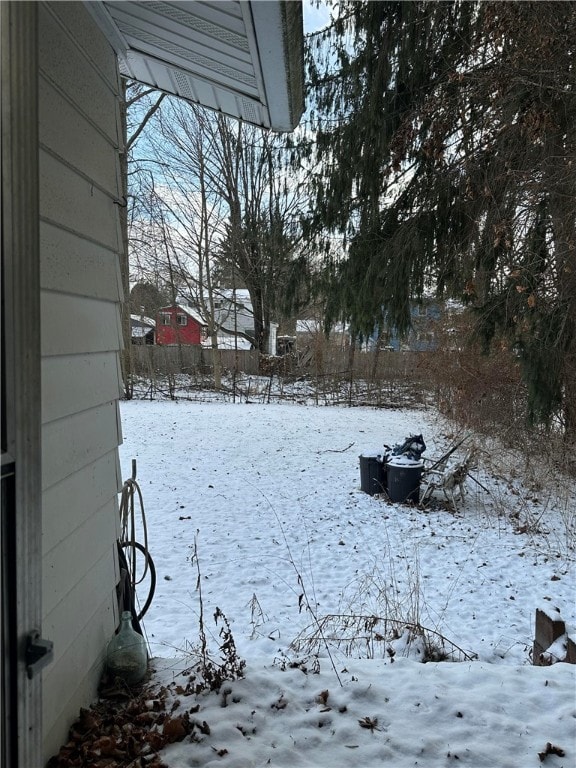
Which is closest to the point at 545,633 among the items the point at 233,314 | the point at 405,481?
the point at 405,481

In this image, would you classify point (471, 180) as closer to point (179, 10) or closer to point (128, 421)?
point (179, 10)

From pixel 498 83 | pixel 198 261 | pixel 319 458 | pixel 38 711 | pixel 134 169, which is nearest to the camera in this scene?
pixel 38 711

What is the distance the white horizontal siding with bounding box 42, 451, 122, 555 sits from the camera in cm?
141

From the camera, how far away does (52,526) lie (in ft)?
4.69

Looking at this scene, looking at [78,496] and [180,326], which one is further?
[180,326]

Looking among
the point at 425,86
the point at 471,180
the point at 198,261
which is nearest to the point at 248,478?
the point at 471,180

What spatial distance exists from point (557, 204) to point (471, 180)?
0.81 m

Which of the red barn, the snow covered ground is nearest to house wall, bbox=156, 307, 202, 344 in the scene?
the red barn

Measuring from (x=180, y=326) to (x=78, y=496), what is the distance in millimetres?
29826

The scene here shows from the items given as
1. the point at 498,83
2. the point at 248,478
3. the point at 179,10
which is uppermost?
the point at 498,83

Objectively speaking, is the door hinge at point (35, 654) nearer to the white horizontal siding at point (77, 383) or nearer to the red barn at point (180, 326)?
the white horizontal siding at point (77, 383)

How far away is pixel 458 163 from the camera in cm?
501

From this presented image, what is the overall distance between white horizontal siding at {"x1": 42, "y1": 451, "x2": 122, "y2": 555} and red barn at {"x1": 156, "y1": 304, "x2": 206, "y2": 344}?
2147 cm

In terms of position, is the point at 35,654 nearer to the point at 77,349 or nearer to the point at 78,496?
the point at 78,496
